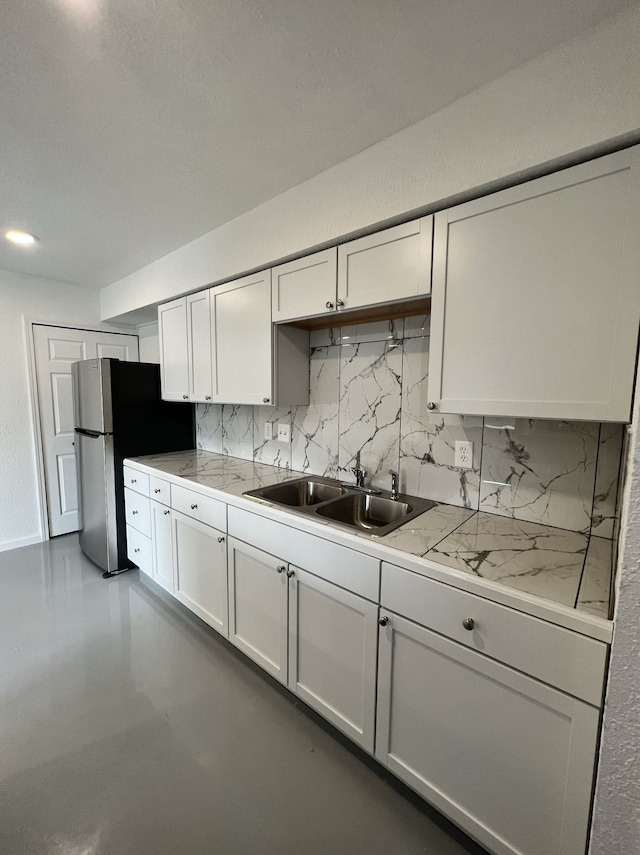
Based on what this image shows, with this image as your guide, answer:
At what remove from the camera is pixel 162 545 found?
7.86 feet

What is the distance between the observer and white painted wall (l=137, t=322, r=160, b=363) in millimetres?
3650

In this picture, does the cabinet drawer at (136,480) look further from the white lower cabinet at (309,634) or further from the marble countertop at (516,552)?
the marble countertop at (516,552)

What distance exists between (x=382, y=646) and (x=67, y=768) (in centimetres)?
131

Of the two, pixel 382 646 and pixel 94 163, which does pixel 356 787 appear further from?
pixel 94 163

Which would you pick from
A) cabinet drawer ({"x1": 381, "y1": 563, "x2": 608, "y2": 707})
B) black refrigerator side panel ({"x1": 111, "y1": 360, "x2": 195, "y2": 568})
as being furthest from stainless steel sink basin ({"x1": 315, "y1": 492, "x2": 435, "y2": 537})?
black refrigerator side panel ({"x1": 111, "y1": 360, "x2": 195, "y2": 568})

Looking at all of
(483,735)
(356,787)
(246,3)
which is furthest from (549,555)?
(246,3)

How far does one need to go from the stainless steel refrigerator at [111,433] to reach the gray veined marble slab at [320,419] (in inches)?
52.2

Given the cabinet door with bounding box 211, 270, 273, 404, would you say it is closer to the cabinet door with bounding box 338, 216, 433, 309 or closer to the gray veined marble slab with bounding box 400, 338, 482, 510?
the cabinet door with bounding box 338, 216, 433, 309

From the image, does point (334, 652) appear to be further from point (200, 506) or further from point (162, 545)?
point (162, 545)

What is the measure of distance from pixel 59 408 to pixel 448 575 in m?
3.72

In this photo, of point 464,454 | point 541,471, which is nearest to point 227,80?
point 464,454

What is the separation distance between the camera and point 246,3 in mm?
922

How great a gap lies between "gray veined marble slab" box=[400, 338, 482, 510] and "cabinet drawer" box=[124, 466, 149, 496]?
178 centimetres

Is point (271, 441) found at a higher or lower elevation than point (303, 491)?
higher
